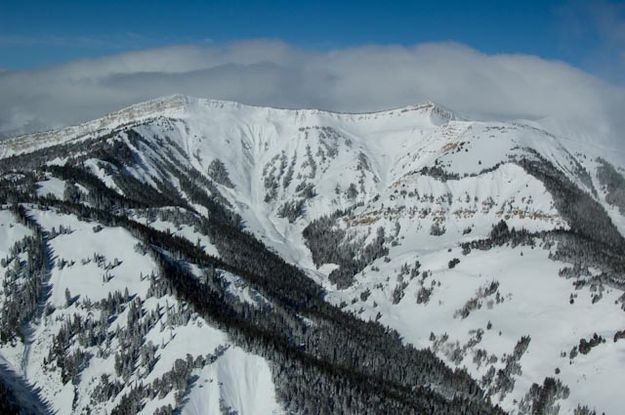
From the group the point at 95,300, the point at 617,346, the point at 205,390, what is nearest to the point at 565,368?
the point at 617,346

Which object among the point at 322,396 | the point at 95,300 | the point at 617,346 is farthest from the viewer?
the point at 95,300

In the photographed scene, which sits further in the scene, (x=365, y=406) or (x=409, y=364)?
(x=409, y=364)

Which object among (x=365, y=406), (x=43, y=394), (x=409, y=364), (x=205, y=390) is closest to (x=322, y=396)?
(x=365, y=406)

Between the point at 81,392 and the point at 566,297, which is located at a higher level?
the point at 566,297

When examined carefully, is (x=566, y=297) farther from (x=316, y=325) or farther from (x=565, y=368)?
(x=316, y=325)

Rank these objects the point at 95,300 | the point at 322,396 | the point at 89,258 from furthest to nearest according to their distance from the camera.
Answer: the point at 89,258, the point at 95,300, the point at 322,396

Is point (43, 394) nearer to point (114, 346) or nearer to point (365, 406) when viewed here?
point (114, 346)

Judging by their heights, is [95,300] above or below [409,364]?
above

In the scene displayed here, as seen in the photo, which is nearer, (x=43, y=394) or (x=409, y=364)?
(x=43, y=394)

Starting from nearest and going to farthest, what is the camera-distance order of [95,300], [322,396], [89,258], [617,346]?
[322,396]
[617,346]
[95,300]
[89,258]

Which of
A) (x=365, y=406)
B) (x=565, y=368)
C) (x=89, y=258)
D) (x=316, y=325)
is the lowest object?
(x=365, y=406)
